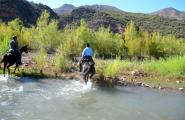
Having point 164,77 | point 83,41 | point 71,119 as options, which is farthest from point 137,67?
point 71,119

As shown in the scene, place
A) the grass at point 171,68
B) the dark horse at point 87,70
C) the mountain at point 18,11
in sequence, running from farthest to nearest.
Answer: the mountain at point 18,11 < the grass at point 171,68 < the dark horse at point 87,70

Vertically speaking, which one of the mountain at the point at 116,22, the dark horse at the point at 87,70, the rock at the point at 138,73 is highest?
the mountain at the point at 116,22

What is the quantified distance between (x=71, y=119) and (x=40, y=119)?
116cm

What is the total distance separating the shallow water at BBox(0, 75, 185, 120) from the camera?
588 inches

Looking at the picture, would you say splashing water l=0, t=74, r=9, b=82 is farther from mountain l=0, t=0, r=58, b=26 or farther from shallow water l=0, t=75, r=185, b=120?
mountain l=0, t=0, r=58, b=26

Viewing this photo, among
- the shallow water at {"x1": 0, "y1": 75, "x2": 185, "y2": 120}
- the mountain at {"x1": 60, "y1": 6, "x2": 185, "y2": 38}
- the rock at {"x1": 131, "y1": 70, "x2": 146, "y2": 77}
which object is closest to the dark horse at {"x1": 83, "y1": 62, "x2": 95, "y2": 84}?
the shallow water at {"x1": 0, "y1": 75, "x2": 185, "y2": 120}

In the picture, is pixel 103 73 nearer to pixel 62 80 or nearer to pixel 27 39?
pixel 62 80

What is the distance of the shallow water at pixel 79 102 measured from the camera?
14.9 meters

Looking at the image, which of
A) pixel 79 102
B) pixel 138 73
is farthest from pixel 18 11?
pixel 79 102

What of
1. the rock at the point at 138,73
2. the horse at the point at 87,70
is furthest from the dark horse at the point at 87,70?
the rock at the point at 138,73

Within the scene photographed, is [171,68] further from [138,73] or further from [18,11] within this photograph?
[18,11]

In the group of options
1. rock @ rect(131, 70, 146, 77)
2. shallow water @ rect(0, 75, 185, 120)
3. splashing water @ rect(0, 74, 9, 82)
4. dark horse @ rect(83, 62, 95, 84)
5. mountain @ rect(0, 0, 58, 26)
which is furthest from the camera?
mountain @ rect(0, 0, 58, 26)

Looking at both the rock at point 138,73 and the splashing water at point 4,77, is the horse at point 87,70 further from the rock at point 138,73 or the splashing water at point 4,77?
the rock at point 138,73

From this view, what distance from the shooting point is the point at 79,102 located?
1753 cm
